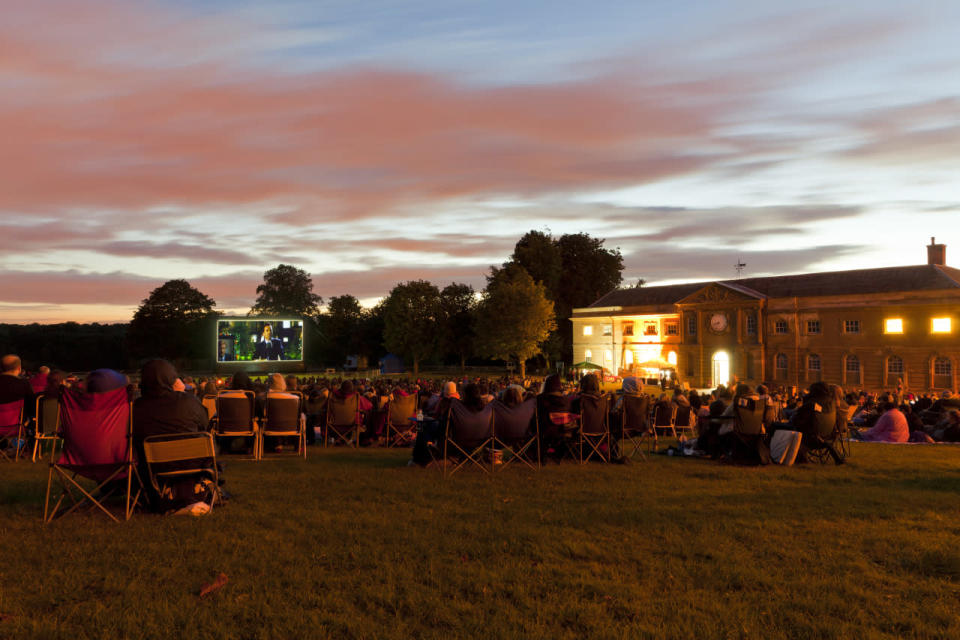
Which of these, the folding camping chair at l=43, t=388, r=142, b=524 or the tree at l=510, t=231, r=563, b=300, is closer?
the folding camping chair at l=43, t=388, r=142, b=524

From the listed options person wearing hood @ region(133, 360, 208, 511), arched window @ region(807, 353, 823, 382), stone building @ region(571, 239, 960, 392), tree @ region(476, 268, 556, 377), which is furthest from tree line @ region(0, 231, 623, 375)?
person wearing hood @ region(133, 360, 208, 511)

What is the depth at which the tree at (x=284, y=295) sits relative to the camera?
3396 inches

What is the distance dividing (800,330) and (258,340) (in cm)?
4078

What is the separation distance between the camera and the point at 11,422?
400 inches

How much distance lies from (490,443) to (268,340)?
4303 centimetres

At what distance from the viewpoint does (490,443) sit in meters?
9.98

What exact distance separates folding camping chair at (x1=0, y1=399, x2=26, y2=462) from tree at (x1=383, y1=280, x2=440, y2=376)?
5679 cm

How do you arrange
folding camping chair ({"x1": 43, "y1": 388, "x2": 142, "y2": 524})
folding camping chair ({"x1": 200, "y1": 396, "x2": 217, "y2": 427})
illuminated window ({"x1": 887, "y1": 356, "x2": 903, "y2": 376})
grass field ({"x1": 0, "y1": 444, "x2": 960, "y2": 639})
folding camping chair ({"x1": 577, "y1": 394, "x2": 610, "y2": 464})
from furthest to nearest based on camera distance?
illuminated window ({"x1": 887, "y1": 356, "x2": 903, "y2": 376})
folding camping chair ({"x1": 200, "y1": 396, "x2": 217, "y2": 427})
folding camping chair ({"x1": 577, "y1": 394, "x2": 610, "y2": 464})
folding camping chair ({"x1": 43, "y1": 388, "x2": 142, "y2": 524})
grass field ({"x1": 0, "y1": 444, "x2": 960, "y2": 639})

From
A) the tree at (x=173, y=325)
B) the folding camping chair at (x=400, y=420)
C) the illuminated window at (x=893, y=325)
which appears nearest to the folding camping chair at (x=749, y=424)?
the folding camping chair at (x=400, y=420)

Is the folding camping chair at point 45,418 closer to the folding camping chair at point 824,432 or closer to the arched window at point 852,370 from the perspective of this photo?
the folding camping chair at point 824,432

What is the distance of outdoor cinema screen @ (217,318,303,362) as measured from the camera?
48.4m

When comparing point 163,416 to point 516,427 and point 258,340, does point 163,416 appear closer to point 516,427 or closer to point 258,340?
point 516,427

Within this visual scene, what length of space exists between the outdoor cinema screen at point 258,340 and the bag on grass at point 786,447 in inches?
1727

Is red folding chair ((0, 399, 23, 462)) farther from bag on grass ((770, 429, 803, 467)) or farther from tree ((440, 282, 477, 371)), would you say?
tree ((440, 282, 477, 371))
